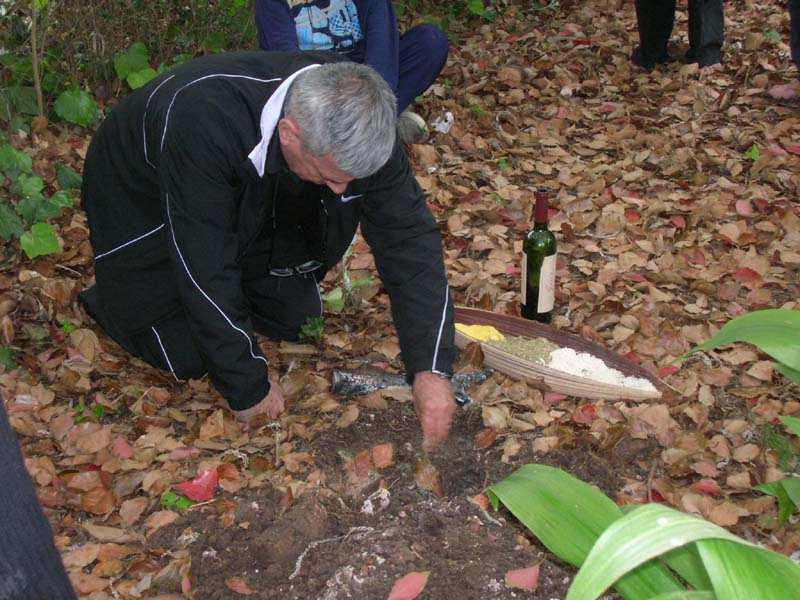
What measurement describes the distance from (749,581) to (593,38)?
494cm

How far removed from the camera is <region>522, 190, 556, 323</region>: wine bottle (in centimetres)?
278

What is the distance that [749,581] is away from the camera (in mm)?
1021

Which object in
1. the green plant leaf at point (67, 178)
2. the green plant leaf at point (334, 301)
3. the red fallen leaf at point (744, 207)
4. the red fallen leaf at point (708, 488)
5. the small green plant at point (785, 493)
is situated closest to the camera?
the small green plant at point (785, 493)

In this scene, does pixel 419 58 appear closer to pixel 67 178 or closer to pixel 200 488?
pixel 67 178

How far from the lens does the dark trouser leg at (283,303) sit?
117 inches

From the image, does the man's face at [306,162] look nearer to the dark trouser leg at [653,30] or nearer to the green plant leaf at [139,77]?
the green plant leaf at [139,77]

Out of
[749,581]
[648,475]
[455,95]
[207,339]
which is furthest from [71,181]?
[749,581]

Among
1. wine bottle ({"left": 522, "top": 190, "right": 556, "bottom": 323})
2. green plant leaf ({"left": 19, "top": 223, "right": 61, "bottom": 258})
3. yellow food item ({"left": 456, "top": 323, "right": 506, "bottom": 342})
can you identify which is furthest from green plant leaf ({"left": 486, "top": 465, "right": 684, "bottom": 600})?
green plant leaf ({"left": 19, "top": 223, "right": 61, "bottom": 258})

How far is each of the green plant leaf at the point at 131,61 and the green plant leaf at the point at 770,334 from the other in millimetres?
3458

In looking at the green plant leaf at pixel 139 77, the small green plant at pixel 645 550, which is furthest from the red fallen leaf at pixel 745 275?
the green plant leaf at pixel 139 77

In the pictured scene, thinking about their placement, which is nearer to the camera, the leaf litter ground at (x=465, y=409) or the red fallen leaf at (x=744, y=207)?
the leaf litter ground at (x=465, y=409)

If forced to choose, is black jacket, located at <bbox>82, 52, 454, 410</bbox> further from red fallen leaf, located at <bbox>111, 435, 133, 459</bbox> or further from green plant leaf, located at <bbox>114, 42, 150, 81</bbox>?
green plant leaf, located at <bbox>114, 42, 150, 81</bbox>

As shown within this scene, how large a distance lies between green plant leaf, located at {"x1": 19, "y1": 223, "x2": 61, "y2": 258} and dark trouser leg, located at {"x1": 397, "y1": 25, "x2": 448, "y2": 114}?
180 cm

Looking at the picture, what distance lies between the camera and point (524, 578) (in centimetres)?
184
